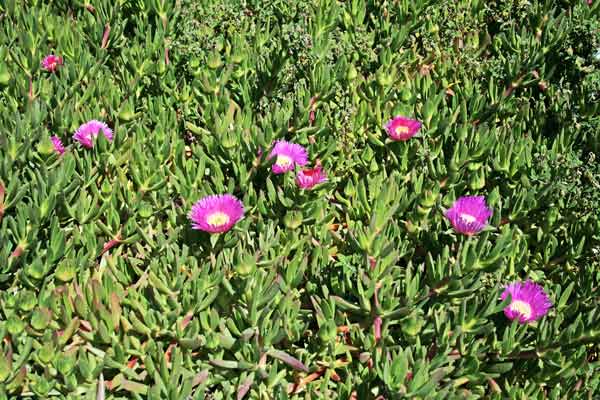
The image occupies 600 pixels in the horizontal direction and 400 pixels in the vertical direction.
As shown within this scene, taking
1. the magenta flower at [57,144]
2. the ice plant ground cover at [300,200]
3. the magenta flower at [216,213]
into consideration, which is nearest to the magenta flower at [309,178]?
the ice plant ground cover at [300,200]

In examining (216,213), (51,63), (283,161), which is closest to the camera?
(216,213)

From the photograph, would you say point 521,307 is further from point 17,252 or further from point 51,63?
point 51,63

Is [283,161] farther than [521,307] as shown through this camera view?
Yes

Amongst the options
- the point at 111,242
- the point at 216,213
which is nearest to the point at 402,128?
the point at 216,213

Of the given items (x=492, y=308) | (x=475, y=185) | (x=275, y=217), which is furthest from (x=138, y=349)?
(x=475, y=185)

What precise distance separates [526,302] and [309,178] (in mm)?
568

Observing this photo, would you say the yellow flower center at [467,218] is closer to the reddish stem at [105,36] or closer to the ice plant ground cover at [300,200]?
the ice plant ground cover at [300,200]

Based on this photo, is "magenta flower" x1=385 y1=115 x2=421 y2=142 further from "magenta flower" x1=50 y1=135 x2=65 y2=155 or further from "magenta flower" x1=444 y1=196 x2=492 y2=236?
"magenta flower" x1=50 y1=135 x2=65 y2=155

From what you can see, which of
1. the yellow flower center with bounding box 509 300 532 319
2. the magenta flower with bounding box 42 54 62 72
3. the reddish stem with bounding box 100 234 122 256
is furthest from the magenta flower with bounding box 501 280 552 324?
the magenta flower with bounding box 42 54 62 72

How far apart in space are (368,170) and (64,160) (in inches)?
31.3

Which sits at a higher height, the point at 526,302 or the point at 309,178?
the point at 309,178

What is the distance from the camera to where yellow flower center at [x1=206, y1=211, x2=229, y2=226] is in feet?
5.23

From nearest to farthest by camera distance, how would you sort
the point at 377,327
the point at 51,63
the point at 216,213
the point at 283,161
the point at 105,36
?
the point at 377,327, the point at 216,213, the point at 283,161, the point at 51,63, the point at 105,36

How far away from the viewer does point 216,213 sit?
5.38ft
